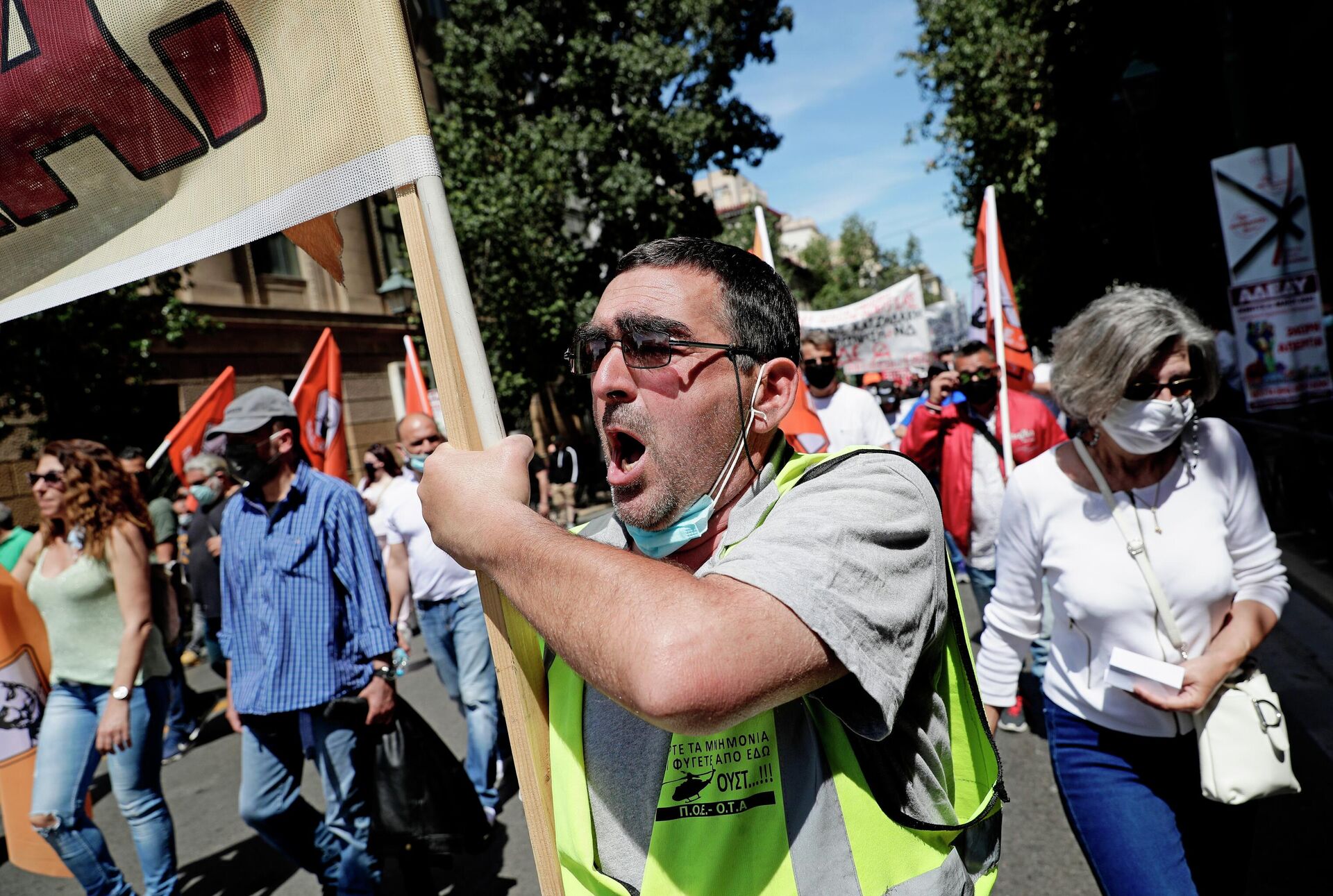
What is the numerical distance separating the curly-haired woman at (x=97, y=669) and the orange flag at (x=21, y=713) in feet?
0.30

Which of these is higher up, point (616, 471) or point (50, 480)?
point (50, 480)

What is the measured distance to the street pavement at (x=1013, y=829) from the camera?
3.33 m

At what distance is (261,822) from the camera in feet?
11.4

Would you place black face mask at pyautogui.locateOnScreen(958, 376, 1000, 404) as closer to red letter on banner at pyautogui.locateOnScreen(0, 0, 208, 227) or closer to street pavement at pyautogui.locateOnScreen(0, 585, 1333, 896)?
street pavement at pyautogui.locateOnScreen(0, 585, 1333, 896)

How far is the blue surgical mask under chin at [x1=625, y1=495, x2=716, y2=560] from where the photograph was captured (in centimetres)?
143

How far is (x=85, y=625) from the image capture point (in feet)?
12.7

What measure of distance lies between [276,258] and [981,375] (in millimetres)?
16663

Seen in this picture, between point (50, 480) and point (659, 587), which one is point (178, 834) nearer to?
point (50, 480)

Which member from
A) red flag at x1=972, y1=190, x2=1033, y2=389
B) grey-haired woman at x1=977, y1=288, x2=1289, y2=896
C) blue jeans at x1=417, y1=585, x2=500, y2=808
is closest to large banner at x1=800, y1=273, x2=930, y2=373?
red flag at x1=972, y1=190, x2=1033, y2=389

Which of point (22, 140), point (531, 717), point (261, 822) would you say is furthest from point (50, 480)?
point (531, 717)

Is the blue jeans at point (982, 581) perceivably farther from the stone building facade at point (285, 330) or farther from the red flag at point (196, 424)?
the stone building facade at point (285, 330)

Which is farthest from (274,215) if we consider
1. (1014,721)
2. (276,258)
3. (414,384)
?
(276,258)

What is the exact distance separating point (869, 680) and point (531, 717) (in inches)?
21.2

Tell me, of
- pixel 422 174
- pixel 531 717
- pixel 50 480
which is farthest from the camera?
pixel 50 480
